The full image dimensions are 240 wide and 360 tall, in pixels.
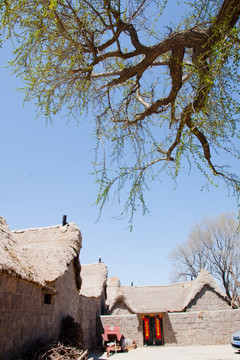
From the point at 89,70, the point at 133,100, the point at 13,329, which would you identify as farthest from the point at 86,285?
the point at 89,70

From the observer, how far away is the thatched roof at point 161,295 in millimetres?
21203

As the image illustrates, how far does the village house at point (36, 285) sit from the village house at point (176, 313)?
776cm

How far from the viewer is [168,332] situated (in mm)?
18250

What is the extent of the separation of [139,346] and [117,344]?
10.8 ft

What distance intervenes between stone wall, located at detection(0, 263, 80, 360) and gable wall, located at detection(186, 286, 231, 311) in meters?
14.4

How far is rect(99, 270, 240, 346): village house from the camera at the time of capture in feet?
57.8

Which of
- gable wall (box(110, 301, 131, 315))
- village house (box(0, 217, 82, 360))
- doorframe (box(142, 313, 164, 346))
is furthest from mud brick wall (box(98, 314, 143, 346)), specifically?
village house (box(0, 217, 82, 360))

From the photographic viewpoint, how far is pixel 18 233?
13.2m

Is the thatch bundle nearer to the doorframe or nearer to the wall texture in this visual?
the wall texture

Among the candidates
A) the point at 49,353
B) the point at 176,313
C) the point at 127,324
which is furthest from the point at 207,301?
the point at 49,353

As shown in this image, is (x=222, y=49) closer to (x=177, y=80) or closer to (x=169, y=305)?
(x=177, y=80)

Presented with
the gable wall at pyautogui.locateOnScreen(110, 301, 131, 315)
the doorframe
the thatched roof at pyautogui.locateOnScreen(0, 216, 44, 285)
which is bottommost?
the doorframe

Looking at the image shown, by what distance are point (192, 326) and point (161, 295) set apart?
7.31m

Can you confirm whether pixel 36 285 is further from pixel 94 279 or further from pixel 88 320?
pixel 94 279
